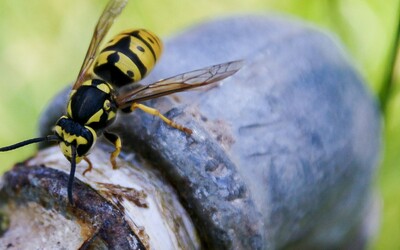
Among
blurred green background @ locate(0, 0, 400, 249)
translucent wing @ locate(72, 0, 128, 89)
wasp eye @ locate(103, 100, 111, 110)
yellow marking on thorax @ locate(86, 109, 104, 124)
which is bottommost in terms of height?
yellow marking on thorax @ locate(86, 109, 104, 124)

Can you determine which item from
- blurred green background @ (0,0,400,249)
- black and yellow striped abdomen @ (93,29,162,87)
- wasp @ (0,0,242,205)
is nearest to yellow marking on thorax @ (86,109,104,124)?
wasp @ (0,0,242,205)

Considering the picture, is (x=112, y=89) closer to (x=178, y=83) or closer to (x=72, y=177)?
(x=178, y=83)

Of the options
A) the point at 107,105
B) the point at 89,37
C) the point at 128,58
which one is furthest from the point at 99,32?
the point at 89,37

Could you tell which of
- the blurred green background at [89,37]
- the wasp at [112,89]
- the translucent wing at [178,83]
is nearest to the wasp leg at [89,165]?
the wasp at [112,89]

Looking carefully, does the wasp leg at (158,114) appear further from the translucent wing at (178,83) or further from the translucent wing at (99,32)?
the translucent wing at (99,32)

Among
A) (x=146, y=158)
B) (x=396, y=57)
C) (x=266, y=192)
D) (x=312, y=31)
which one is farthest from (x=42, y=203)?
(x=396, y=57)

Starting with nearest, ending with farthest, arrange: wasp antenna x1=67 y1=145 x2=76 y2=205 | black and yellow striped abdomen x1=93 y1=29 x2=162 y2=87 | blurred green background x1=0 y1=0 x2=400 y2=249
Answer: wasp antenna x1=67 y1=145 x2=76 y2=205 < black and yellow striped abdomen x1=93 y1=29 x2=162 y2=87 < blurred green background x1=0 y1=0 x2=400 y2=249

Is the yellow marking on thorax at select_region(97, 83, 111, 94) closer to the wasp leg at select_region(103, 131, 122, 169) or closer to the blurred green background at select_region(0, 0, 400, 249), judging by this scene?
the wasp leg at select_region(103, 131, 122, 169)

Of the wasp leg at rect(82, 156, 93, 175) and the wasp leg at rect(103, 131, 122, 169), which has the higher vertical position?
the wasp leg at rect(103, 131, 122, 169)
